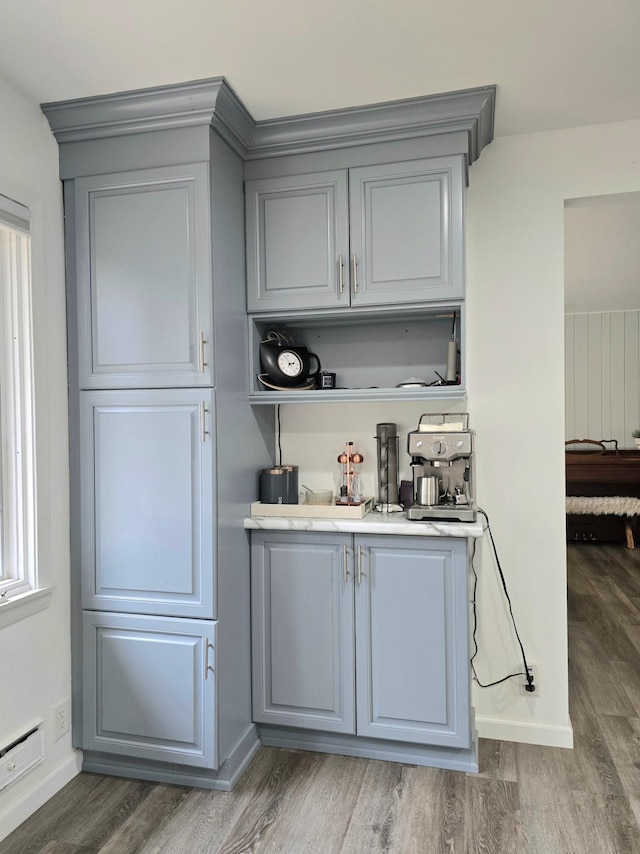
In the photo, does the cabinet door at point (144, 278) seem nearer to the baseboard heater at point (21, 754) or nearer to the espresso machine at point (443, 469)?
the espresso machine at point (443, 469)

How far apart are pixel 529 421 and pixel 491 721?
50.3 inches

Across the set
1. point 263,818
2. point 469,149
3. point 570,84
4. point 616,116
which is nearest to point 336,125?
point 469,149

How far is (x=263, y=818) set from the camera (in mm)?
2045

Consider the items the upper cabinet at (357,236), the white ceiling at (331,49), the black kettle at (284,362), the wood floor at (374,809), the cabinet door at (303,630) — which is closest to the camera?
the white ceiling at (331,49)

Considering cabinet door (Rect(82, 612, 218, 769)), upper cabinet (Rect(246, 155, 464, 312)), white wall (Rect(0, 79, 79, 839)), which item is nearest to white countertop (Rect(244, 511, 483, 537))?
cabinet door (Rect(82, 612, 218, 769))

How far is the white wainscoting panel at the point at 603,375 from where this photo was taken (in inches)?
273

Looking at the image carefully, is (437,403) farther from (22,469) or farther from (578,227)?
(578,227)

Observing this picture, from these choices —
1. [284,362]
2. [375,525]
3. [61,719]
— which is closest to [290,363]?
[284,362]

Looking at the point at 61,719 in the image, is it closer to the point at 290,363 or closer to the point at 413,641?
the point at 413,641

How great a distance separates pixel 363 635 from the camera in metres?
2.39

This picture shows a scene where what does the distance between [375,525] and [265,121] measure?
5.30 ft

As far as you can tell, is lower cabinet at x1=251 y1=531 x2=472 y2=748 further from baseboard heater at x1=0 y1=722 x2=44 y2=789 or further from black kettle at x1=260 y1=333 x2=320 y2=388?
baseboard heater at x1=0 y1=722 x2=44 y2=789

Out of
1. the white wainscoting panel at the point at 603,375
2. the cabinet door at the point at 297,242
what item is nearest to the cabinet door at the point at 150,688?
the cabinet door at the point at 297,242

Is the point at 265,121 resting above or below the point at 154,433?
above
